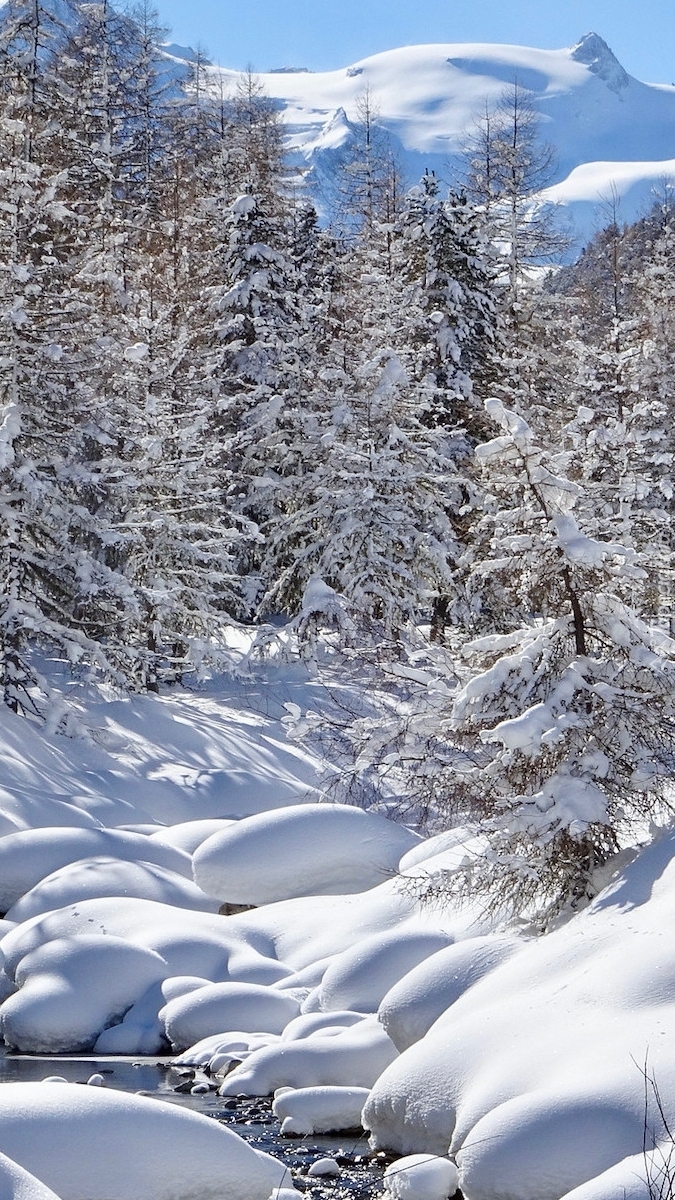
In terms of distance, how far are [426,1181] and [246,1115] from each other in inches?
68.4

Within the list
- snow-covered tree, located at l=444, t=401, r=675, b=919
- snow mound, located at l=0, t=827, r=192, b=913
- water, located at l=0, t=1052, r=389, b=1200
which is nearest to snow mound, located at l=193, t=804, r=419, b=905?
snow mound, located at l=0, t=827, r=192, b=913

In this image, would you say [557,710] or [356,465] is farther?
[356,465]

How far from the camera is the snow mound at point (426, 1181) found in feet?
23.5

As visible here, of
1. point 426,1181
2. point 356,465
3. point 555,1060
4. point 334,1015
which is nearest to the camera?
point 426,1181

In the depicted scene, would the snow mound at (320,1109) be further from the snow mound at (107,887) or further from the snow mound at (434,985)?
the snow mound at (107,887)

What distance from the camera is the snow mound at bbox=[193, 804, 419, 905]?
43.0 feet

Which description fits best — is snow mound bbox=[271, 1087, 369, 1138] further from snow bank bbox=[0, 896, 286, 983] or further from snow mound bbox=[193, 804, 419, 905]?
snow mound bbox=[193, 804, 419, 905]

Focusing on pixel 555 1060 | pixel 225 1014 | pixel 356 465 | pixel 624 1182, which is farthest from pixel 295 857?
pixel 356 465

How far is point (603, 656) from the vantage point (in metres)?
9.79

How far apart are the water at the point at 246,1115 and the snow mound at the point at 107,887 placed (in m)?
2.56

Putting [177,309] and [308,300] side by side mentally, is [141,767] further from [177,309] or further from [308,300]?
[308,300]

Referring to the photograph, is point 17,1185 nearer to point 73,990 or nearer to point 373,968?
point 373,968

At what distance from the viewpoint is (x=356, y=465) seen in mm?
21703

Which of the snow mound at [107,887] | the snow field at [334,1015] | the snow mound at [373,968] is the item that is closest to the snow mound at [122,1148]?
the snow field at [334,1015]
